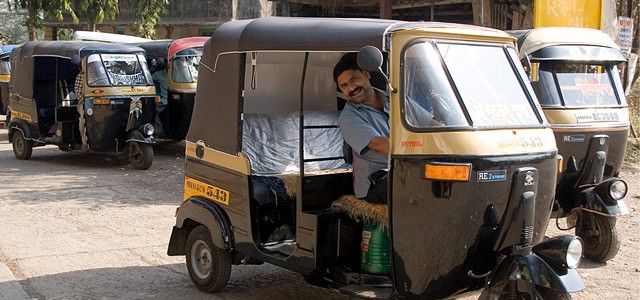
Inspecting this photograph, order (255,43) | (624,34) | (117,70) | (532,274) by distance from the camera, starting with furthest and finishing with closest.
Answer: (117,70)
(624,34)
(255,43)
(532,274)

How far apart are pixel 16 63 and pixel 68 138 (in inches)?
80.3

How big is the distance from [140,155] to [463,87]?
9.15 metres

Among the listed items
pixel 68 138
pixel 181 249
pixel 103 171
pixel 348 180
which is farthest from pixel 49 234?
pixel 68 138

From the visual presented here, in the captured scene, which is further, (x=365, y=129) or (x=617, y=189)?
(x=617, y=189)

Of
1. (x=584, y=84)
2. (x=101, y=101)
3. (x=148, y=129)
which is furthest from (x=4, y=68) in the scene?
(x=584, y=84)

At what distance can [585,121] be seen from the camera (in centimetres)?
707

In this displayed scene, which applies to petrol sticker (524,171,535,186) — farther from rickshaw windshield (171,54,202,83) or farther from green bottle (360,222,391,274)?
rickshaw windshield (171,54,202,83)

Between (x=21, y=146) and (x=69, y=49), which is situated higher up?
(x=69, y=49)

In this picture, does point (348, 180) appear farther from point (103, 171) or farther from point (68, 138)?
point (68, 138)

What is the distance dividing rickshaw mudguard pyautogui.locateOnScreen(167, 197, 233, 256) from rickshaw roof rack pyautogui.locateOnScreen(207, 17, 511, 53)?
1167 millimetres

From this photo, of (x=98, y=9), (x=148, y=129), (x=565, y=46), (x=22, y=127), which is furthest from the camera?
(x=98, y=9)

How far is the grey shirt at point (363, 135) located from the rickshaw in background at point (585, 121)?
2.33m

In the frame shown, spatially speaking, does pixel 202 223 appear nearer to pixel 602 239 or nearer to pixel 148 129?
pixel 602 239

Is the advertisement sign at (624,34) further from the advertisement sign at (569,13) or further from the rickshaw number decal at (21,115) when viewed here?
the rickshaw number decal at (21,115)
